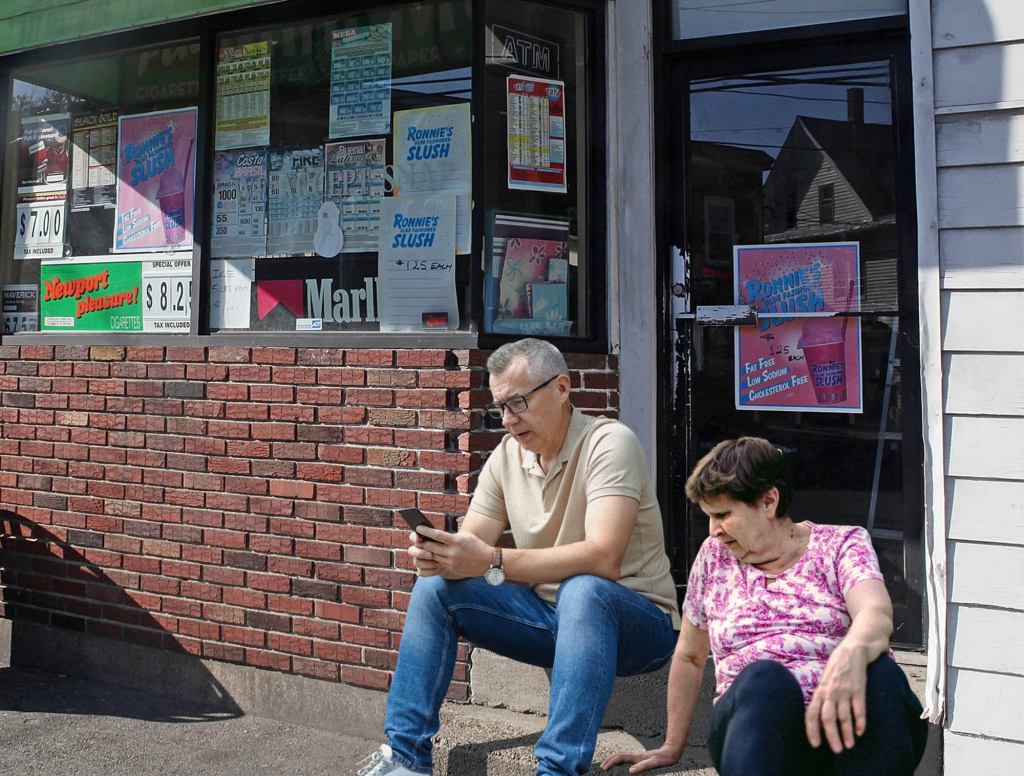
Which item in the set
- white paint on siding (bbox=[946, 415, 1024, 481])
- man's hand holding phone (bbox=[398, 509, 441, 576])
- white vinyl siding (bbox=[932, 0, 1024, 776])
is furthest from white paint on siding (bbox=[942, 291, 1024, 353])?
man's hand holding phone (bbox=[398, 509, 441, 576])

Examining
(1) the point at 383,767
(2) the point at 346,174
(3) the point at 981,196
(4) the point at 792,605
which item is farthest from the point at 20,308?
(3) the point at 981,196

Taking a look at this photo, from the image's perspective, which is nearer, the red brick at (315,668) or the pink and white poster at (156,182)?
the red brick at (315,668)

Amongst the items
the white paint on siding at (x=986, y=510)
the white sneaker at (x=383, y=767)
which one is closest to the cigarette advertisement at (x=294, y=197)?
the white sneaker at (x=383, y=767)

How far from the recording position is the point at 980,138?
3.58 meters

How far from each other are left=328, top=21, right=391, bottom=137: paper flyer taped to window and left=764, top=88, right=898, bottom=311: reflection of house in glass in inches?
62.7

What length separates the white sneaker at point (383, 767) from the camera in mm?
3113

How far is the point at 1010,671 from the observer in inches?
135

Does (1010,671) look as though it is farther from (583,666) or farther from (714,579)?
(583,666)

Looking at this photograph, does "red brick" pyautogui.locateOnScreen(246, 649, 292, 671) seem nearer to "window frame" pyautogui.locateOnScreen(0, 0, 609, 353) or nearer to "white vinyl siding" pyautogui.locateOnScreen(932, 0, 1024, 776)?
"window frame" pyautogui.locateOnScreen(0, 0, 609, 353)

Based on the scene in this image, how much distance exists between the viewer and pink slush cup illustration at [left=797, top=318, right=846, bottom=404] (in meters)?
4.26

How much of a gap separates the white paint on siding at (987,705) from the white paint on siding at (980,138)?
1.61 m

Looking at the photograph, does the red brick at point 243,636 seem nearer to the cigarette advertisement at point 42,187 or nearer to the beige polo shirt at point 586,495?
the beige polo shirt at point 586,495

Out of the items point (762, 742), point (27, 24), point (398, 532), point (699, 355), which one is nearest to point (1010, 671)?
point (762, 742)

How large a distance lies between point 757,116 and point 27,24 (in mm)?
3242
